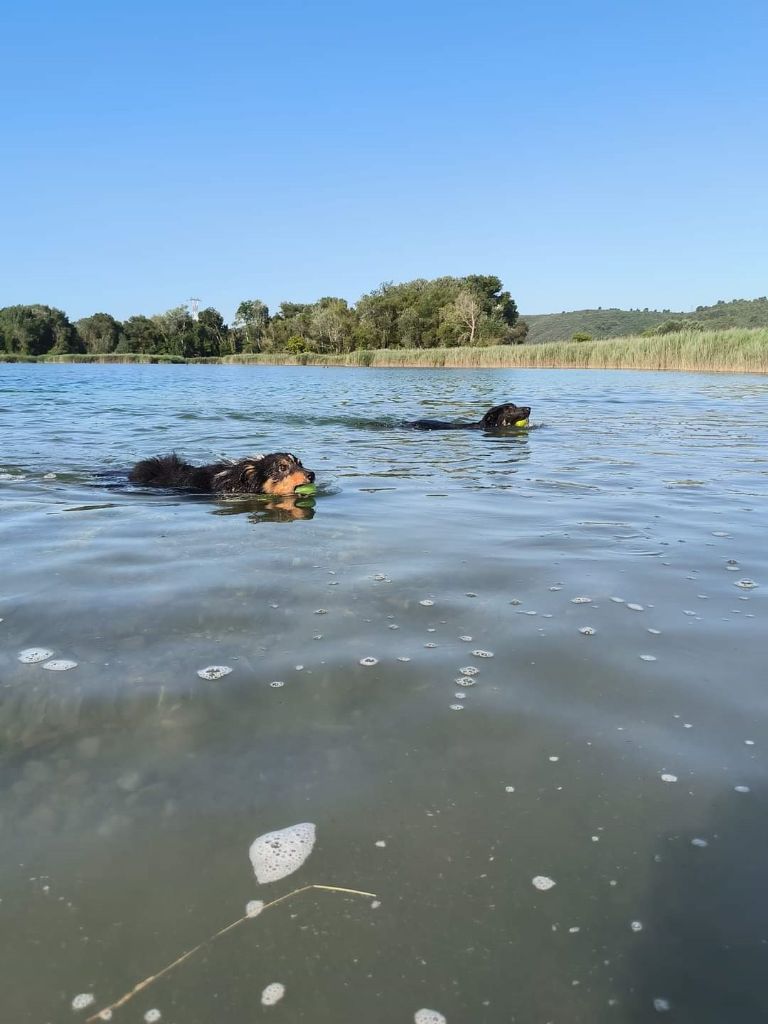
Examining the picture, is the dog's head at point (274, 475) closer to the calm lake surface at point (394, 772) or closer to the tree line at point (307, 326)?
the calm lake surface at point (394, 772)

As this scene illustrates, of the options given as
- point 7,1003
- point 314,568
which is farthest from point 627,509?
point 7,1003

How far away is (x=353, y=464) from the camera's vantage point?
9.76 meters

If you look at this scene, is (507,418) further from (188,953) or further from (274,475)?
(188,953)

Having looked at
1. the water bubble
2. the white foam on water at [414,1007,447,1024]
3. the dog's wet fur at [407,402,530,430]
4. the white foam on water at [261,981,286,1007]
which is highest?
the white foam on water at [261,981,286,1007]

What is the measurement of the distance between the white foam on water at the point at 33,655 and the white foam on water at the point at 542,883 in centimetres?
219

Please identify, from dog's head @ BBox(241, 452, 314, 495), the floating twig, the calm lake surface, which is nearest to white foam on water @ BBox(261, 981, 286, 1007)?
the calm lake surface

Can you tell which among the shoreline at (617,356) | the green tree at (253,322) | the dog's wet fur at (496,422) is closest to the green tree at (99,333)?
the green tree at (253,322)

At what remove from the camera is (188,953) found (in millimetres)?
1560

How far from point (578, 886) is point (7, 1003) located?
129cm

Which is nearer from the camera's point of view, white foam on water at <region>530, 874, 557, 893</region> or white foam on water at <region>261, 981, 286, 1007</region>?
white foam on water at <region>261, 981, 286, 1007</region>

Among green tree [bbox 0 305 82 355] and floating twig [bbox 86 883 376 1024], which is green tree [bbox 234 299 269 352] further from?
floating twig [bbox 86 883 376 1024]

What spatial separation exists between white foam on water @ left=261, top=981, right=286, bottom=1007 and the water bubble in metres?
1.47

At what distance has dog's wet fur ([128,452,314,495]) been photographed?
7371mm

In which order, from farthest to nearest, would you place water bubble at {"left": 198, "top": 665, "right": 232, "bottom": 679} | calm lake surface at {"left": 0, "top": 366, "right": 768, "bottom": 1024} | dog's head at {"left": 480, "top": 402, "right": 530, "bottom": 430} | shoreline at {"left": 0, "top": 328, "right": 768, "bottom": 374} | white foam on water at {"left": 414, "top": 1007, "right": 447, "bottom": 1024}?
shoreline at {"left": 0, "top": 328, "right": 768, "bottom": 374} < dog's head at {"left": 480, "top": 402, "right": 530, "bottom": 430} < water bubble at {"left": 198, "top": 665, "right": 232, "bottom": 679} < calm lake surface at {"left": 0, "top": 366, "right": 768, "bottom": 1024} < white foam on water at {"left": 414, "top": 1007, "right": 447, "bottom": 1024}
